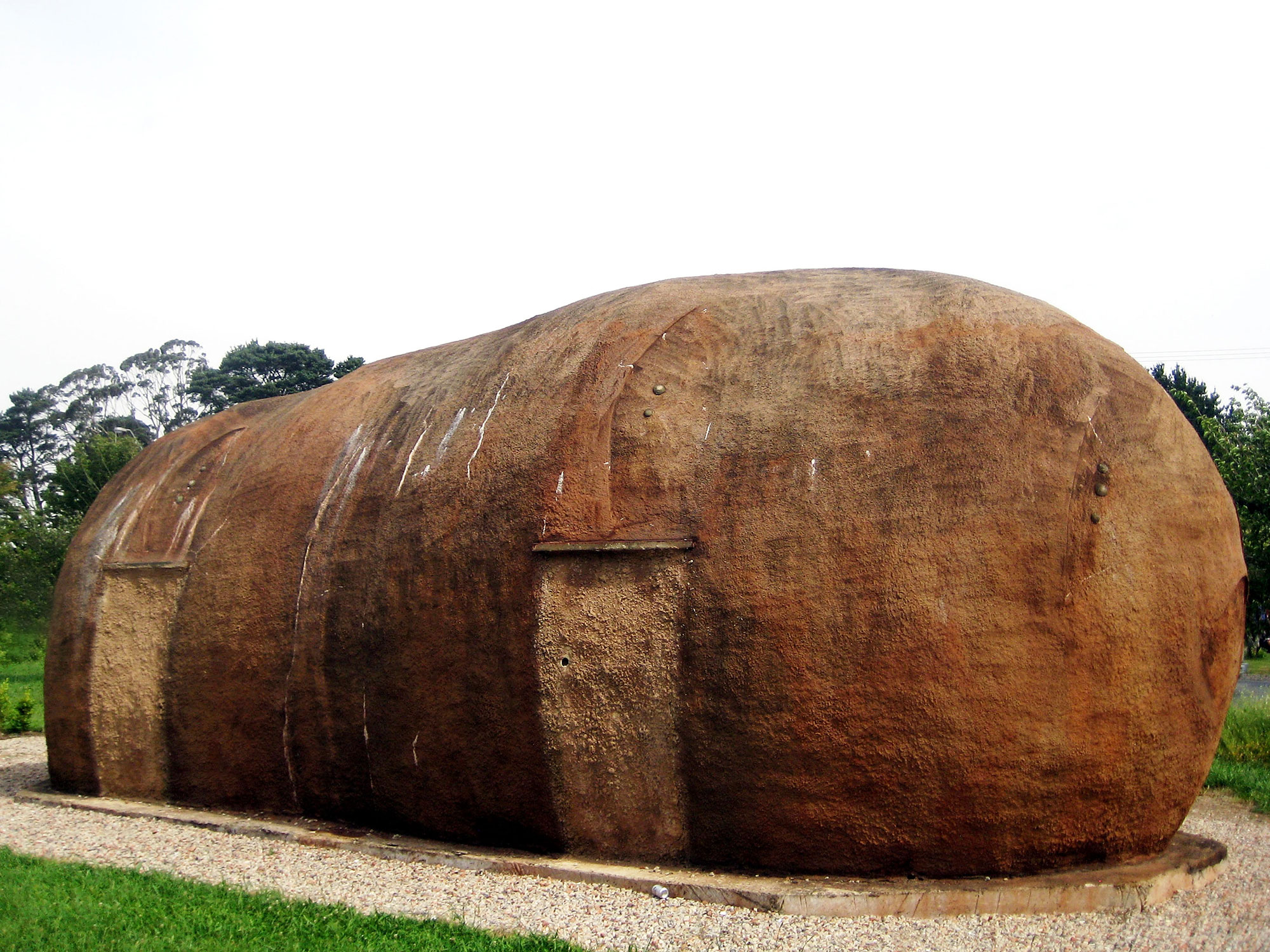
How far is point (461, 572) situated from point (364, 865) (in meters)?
1.71

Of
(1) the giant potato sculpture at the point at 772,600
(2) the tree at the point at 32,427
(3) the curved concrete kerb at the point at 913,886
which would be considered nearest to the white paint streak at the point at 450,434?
(1) the giant potato sculpture at the point at 772,600

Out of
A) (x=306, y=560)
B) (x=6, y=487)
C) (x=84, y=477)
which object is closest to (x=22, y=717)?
(x=306, y=560)

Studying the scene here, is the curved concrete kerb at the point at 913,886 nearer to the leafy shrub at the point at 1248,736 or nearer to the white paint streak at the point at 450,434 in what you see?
the white paint streak at the point at 450,434

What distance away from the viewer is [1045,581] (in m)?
4.71

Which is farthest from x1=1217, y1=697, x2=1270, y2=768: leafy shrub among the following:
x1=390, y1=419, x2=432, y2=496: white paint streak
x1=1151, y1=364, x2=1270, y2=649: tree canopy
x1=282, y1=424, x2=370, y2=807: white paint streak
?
x1=282, y1=424, x2=370, y2=807: white paint streak

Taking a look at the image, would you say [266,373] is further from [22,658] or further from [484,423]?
[484,423]

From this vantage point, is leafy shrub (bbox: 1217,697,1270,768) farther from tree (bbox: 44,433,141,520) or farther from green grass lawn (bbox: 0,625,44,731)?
tree (bbox: 44,433,141,520)

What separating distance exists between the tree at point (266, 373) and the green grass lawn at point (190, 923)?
31.0 metres

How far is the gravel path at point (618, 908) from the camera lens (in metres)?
4.37

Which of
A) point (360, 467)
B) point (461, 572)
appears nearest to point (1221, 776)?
point (461, 572)

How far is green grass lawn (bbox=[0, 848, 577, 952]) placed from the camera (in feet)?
14.6

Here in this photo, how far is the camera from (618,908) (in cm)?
479

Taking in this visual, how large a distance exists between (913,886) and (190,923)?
3.35 metres

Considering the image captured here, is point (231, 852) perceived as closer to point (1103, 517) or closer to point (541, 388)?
point (541, 388)
